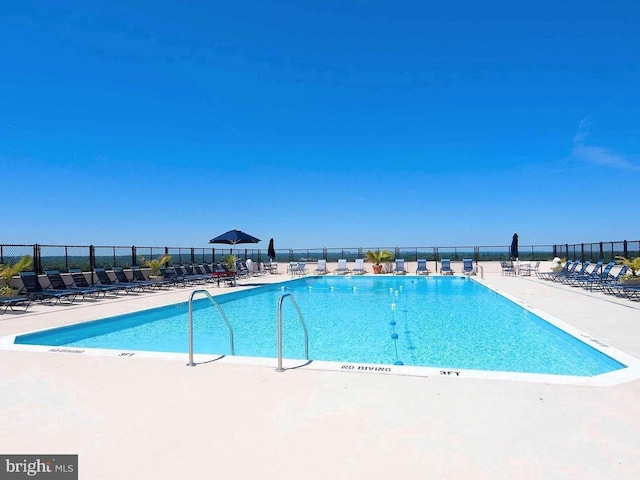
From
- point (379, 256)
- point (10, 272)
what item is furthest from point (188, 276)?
Answer: point (379, 256)

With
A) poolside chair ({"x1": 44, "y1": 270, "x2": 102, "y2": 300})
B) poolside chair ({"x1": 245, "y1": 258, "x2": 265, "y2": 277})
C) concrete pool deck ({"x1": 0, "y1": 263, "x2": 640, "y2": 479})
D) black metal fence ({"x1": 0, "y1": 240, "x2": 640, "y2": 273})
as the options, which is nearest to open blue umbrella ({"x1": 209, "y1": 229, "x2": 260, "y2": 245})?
black metal fence ({"x1": 0, "y1": 240, "x2": 640, "y2": 273})

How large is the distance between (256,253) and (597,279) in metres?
17.3

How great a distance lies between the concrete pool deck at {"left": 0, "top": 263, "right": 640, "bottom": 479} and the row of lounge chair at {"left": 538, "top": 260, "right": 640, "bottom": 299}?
Result: 314 inches

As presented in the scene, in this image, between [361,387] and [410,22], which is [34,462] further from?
[410,22]

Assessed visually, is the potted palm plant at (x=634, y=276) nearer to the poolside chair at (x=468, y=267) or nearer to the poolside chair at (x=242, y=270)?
the poolside chair at (x=468, y=267)

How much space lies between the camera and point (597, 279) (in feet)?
37.1

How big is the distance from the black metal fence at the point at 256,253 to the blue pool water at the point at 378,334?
16.7ft

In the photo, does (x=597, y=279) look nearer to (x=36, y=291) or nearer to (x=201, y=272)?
(x=201, y=272)

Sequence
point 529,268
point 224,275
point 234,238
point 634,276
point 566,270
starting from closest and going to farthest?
point 634,276 → point 566,270 → point 224,275 → point 234,238 → point 529,268

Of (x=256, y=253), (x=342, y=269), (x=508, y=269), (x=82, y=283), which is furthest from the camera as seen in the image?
(x=256, y=253)

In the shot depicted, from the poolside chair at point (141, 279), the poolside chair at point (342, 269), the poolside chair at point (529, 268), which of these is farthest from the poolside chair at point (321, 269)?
the poolside chair at point (529, 268)

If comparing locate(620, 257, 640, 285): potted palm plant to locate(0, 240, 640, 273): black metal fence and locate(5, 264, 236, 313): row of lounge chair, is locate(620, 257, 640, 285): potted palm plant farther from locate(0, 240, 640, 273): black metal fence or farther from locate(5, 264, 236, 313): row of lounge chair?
locate(5, 264, 236, 313): row of lounge chair

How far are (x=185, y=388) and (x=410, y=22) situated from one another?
48.8 ft

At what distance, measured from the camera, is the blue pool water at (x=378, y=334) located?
5441mm
